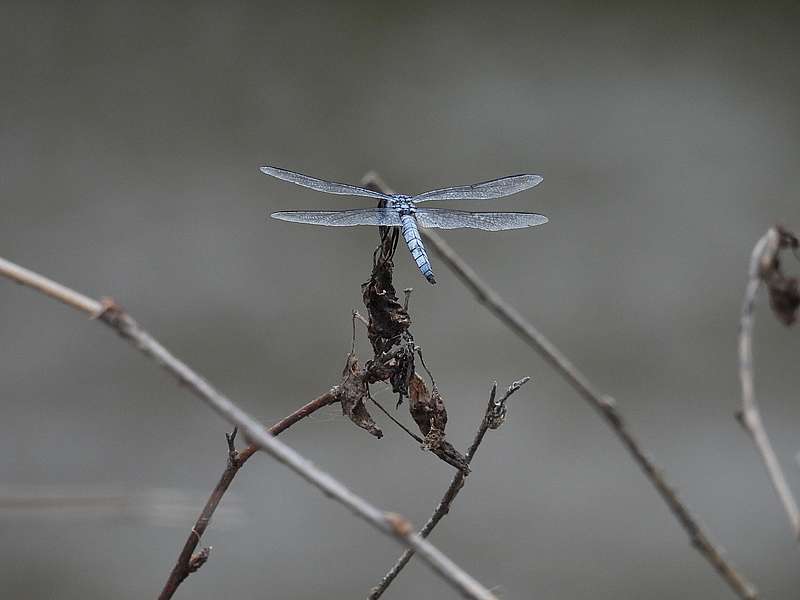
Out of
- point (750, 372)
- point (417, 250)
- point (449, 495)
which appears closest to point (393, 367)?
point (449, 495)

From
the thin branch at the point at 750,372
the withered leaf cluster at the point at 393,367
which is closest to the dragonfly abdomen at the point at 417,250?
the withered leaf cluster at the point at 393,367

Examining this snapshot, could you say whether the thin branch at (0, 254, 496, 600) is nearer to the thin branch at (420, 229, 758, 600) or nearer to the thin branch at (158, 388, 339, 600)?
the thin branch at (420, 229, 758, 600)

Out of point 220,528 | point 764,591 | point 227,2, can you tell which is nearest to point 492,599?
point 220,528

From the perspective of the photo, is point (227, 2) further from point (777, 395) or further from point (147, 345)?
point (147, 345)

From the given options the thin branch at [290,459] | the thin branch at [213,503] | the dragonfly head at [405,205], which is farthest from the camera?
the dragonfly head at [405,205]

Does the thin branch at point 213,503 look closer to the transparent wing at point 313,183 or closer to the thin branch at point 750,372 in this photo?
the thin branch at point 750,372

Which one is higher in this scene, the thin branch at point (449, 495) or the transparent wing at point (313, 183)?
the transparent wing at point (313, 183)
